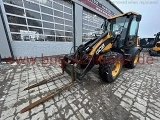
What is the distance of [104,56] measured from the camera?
308 centimetres

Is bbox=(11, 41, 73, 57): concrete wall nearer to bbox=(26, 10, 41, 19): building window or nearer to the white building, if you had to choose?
the white building

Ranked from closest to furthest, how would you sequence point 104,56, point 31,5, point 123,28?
point 104,56 → point 123,28 → point 31,5

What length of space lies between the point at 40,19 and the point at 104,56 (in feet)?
16.1

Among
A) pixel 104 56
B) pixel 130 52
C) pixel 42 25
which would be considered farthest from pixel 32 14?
pixel 130 52

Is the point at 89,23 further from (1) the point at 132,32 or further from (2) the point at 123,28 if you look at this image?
(2) the point at 123,28

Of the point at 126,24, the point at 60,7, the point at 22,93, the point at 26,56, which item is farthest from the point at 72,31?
the point at 22,93

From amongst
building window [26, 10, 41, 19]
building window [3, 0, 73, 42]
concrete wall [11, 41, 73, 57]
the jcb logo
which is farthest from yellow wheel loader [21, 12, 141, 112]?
building window [26, 10, 41, 19]

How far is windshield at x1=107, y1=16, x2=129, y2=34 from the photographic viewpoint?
13.4 ft

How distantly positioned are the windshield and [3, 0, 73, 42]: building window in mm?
3760

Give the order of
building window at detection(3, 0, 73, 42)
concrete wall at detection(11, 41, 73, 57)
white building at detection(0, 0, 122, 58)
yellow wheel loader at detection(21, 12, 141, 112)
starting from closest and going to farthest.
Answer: yellow wheel loader at detection(21, 12, 141, 112) < white building at detection(0, 0, 122, 58) < building window at detection(3, 0, 73, 42) < concrete wall at detection(11, 41, 73, 57)

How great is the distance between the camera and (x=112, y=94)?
8.34 feet

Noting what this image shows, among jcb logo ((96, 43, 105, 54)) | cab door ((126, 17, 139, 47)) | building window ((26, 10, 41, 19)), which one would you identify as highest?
building window ((26, 10, 41, 19))

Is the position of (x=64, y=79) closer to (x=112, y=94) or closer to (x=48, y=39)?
(x=112, y=94)

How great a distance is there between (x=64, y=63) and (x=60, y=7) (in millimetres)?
5431
